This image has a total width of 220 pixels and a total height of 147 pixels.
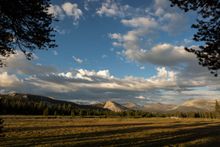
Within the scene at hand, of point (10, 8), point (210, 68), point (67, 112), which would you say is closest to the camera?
point (10, 8)

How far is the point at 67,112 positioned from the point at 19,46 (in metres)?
157

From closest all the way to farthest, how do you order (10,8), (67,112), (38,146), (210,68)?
(10,8)
(210,68)
(38,146)
(67,112)

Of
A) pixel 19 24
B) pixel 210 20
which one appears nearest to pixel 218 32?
pixel 210 20

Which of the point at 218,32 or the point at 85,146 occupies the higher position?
the point at 218,32

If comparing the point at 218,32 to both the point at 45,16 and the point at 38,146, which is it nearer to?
the point at 45,16

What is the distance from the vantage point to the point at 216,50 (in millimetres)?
16906

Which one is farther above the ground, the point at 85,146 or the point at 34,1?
the point at 34,1

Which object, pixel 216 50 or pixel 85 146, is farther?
pixel 85 146

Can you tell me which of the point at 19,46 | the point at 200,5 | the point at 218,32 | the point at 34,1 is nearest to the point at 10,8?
the point at 34,1

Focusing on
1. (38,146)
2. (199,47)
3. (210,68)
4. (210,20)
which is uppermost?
(210,20)

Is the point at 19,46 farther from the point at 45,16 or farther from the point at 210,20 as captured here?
the point at 210,20

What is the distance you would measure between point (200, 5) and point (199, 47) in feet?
8.25

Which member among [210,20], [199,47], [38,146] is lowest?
[38,146]

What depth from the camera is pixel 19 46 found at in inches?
719
